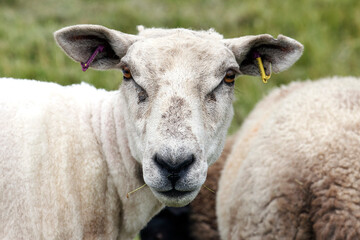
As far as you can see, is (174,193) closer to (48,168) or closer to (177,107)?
(177,107)

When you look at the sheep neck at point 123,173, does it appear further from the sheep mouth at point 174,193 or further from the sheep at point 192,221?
the sheep at point 192,221

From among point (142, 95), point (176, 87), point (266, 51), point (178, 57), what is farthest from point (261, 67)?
point (142, 95)

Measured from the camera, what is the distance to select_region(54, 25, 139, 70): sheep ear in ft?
9.62

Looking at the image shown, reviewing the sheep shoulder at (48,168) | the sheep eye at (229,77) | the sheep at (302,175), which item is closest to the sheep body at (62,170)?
the sheep shoulder at (48,168)

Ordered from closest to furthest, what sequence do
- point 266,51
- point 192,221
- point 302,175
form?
1. point 266,51
2. point 302,175
3. point 192,221

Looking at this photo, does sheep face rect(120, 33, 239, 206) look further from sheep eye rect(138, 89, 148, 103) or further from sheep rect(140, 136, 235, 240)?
sheep rect(140, 136, 235, 240)

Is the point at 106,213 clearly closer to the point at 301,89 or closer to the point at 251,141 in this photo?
the point at 251,141

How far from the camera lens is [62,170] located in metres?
2.81

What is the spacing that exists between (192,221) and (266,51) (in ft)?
7.55

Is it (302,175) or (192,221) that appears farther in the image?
(192,221)

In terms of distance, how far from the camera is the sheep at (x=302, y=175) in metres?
3.16

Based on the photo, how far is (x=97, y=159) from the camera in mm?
2967

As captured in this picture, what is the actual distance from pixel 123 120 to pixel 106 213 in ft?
1.99

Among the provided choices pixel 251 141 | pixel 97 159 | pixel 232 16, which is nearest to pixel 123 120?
pixel 97 159
